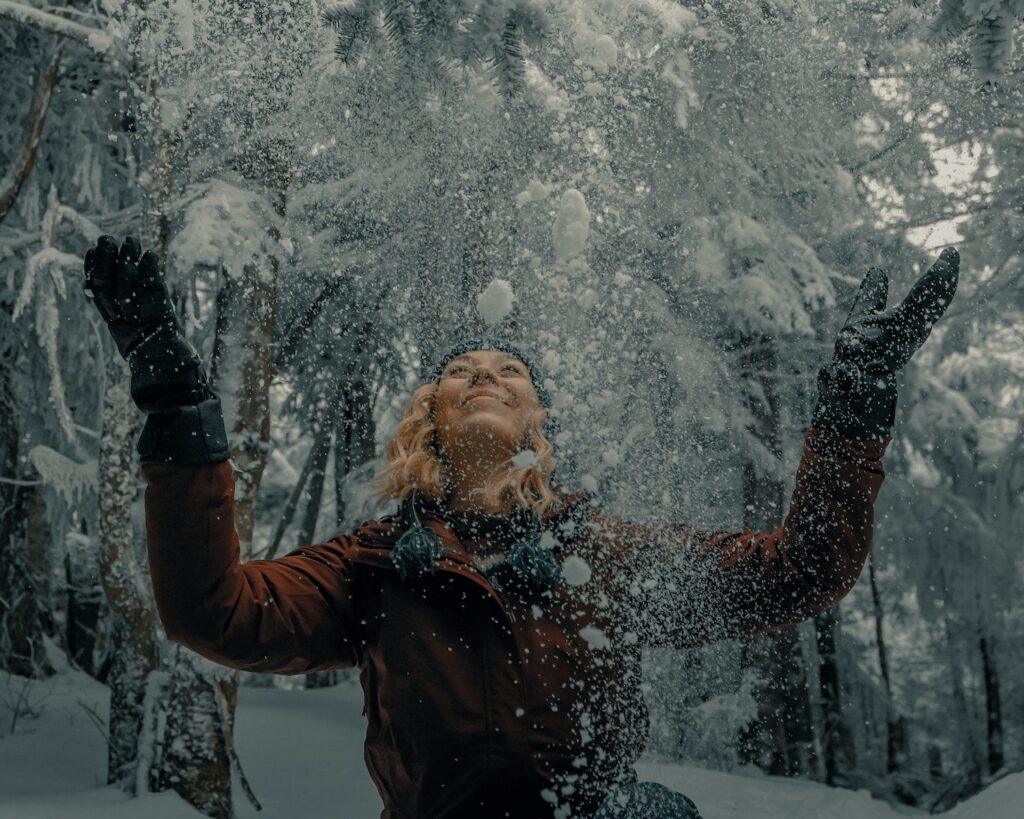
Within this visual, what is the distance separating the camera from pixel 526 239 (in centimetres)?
683

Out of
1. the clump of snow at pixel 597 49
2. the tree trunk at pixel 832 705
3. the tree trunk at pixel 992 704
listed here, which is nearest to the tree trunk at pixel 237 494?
the clump of snow at pixel 597 49

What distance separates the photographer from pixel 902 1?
6.28 m

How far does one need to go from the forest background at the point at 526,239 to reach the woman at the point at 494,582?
236 centimetres

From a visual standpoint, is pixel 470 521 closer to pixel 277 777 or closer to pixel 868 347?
pixel 868 347

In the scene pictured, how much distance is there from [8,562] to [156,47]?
248 inches

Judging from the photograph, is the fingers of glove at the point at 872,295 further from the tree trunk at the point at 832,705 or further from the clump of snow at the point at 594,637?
the tree trunk at the point at 832,705

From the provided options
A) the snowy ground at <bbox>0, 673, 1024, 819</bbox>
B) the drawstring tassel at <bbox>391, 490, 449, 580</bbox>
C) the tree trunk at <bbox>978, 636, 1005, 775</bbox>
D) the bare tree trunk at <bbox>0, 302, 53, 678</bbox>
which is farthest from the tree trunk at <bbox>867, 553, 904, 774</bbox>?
the drawstring tassel at <bbox>391, 490, 449, 580</bbox>

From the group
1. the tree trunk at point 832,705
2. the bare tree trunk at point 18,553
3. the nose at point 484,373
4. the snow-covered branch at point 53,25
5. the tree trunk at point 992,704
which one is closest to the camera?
the nose at point 484,373

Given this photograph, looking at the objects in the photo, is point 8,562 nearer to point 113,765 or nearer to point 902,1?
point 113,765

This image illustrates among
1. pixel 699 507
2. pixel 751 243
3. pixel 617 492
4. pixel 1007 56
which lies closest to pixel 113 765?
pixel 617 492

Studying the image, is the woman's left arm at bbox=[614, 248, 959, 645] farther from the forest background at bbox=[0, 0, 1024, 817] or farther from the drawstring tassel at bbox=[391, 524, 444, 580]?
the forest background at bbox=[0, 0, 1024, 817]

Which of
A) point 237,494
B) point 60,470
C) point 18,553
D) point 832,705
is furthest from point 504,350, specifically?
point 832,705

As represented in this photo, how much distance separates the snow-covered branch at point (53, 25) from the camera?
5.57 metres

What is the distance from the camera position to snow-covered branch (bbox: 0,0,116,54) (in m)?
5.57
